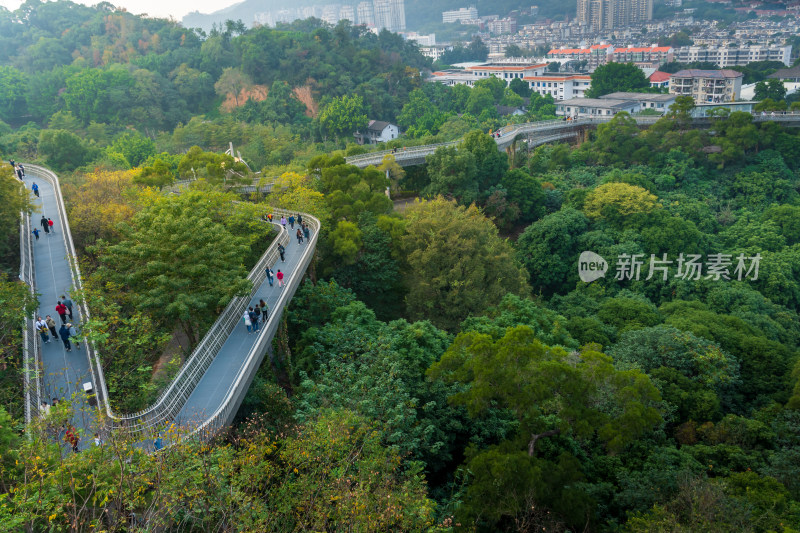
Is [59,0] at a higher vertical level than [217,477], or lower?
higher

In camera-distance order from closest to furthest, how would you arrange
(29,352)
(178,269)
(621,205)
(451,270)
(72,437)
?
(72,437)
(29,352)
(178,269)
(451,270)
(621,205)

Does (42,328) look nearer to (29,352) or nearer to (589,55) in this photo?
(29,352)

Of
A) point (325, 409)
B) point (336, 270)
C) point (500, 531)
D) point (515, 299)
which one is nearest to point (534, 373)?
point (500, 531)

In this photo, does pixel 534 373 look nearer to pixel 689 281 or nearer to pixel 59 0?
pixel 689 281

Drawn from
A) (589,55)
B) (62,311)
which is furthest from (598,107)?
(589,55)

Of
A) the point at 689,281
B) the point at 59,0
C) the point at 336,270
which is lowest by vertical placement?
the point at 689,281
